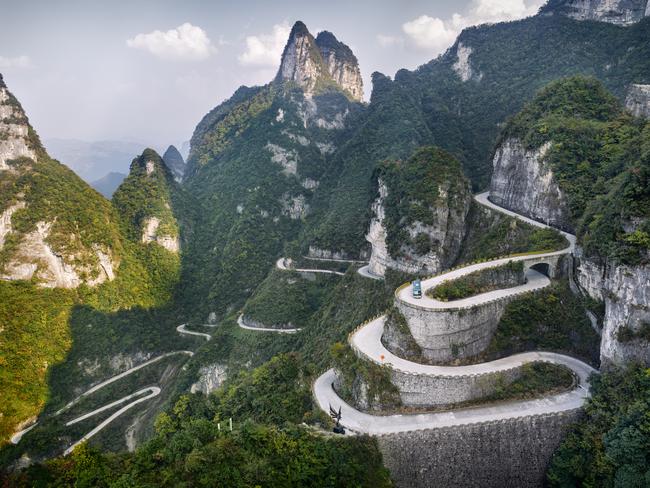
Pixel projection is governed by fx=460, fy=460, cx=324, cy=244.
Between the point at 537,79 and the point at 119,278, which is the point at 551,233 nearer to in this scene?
the point at 537,79

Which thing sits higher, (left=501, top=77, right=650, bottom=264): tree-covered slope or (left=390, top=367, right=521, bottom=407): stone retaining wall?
(left=501, top=77, right=650, bottom=264): tree-covered slope

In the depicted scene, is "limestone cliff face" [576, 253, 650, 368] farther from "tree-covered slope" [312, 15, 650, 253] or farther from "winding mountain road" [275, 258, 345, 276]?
"winding mountain road" [275, 258, 345, 276]

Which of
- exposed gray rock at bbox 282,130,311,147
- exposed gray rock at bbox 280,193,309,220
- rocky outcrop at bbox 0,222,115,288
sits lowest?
rocky outcrop at bbox 0,222,115,288

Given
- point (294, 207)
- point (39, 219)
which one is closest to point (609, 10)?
point (294, 207)

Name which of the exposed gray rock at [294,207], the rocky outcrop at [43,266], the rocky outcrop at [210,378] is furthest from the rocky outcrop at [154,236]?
the rocky outcrop at [210,378]

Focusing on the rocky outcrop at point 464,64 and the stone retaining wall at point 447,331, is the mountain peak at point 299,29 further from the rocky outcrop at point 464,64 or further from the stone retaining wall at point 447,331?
the stone retaining wall at point 447,331

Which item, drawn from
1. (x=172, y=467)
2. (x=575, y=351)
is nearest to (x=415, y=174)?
(x=575, y=351)

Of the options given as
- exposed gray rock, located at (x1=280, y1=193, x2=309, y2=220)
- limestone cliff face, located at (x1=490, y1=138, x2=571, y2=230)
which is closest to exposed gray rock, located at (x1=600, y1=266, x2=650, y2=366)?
limestone cliff face, located at (x1=490, y1=138, x2=571, y2=230)
